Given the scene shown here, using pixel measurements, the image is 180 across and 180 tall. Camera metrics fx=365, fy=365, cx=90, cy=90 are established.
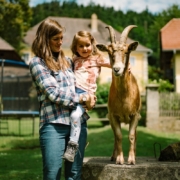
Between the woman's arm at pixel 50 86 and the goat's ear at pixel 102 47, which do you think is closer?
the woman's arm at pixel 50 86

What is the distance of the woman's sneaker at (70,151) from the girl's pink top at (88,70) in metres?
0.66

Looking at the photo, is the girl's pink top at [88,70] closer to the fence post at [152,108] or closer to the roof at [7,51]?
the fence post at [152,108]

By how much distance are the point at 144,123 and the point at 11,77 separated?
6041 mm

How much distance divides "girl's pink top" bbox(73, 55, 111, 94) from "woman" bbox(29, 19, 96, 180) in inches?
10.9

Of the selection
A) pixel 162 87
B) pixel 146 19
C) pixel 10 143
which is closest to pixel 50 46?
pixel 10 143

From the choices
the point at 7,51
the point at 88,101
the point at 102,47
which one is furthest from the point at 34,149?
the point at 7,51

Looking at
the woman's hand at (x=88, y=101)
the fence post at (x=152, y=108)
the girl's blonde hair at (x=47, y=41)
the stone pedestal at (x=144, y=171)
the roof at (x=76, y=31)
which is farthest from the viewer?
the roof at (x=76, y=31)

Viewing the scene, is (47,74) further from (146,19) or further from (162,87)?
(146,19)

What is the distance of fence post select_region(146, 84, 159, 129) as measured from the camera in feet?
47.9

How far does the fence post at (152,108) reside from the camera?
1459 cm

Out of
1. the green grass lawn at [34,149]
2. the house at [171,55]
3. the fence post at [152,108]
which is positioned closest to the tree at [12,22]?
the house at [171,55]

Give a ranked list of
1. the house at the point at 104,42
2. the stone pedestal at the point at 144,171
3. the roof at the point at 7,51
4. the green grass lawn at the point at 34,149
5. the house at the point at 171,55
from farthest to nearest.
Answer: the house at the point at 104,42 → the roof at the point at 7,51 → the house at the point at 171,55 → the green grass lawn at the point at 34,149 → the stone pedestal at the point at 144,171

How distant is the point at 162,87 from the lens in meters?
18.5

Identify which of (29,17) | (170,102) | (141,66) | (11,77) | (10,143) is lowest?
(10,143)
